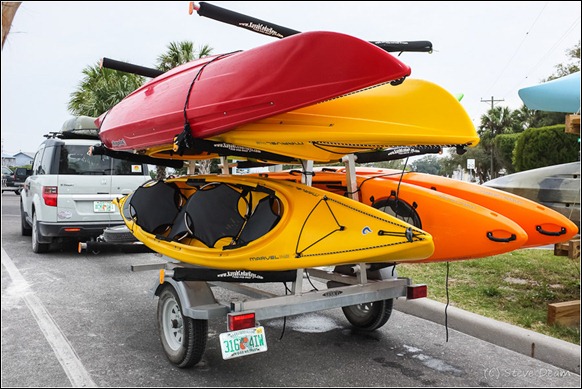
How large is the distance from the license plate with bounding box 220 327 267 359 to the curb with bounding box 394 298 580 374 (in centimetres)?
247

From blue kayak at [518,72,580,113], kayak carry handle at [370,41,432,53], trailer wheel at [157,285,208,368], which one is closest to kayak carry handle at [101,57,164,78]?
trailer wheel at [157,285,208,368]

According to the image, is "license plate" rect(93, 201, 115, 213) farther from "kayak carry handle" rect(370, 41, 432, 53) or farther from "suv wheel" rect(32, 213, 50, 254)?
"kayak carry handle" rect(370, 41, 432, 53)

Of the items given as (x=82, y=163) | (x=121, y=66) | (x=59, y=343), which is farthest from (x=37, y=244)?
(x=59, y=343)

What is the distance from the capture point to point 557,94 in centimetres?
586

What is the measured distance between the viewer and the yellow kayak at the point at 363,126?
12.7 feet

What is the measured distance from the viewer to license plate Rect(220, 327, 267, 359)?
3477mm

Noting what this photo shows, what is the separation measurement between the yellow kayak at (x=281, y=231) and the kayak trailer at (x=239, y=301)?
18 centimetres

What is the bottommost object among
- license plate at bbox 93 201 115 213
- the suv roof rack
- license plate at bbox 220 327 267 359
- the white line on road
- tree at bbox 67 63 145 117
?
the white line on road

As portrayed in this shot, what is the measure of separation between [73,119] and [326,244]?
879cm

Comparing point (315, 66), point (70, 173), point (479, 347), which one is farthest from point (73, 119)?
point (479, 347)

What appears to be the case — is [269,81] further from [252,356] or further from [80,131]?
[80,131]

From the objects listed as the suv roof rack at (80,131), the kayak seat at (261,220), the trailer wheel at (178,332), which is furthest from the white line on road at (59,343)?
the suv roof rack at (80,131)

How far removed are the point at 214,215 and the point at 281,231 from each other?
0.67 meters

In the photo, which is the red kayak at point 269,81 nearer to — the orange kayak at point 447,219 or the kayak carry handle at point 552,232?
the orange kayak at point 447,219
